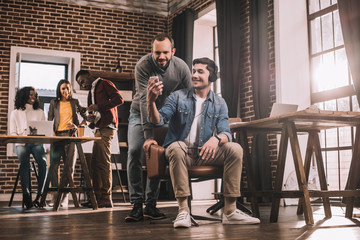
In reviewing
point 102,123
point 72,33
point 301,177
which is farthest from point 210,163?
point 72,33

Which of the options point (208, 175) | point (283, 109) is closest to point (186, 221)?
point (208, 175)

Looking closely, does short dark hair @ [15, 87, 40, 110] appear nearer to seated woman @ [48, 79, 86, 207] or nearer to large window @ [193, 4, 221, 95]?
seated woman @ [48, 79, 86, 207]

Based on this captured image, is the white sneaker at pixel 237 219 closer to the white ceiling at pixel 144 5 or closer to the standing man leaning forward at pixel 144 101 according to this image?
the standing man leaning forward at pixel 144 101

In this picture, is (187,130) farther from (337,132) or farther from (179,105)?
(337,132)

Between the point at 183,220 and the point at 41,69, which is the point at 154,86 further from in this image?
the point at 41,69

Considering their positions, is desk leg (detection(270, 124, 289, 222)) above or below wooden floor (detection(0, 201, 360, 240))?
above

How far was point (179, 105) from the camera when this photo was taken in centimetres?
320

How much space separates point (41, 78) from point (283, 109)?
5.31m

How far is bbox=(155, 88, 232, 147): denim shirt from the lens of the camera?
318cm

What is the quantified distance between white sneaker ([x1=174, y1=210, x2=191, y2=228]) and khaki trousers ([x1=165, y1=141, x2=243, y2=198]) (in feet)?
0.41

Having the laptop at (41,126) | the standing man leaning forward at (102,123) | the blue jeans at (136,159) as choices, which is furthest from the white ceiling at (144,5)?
the blue jeans at (136,159)

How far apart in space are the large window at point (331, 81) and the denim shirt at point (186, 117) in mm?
2392

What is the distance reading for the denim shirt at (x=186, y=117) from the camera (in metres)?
3.18

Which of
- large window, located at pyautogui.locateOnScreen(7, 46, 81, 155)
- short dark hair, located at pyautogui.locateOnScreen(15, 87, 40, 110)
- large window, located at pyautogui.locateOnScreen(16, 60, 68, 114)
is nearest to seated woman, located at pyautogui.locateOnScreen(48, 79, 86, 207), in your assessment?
short dark hair, located at pyautogui.locateOnScreen(15, 87, 40, 110)
